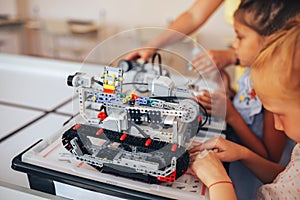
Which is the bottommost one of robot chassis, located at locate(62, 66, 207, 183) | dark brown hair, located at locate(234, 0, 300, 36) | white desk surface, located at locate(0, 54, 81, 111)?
white desk surface, located at locate(0, 54, 81, 111)

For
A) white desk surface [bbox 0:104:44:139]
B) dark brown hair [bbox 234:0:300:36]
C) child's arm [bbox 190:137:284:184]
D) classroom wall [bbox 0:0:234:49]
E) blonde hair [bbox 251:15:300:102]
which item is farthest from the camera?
classroom wall [bbox 0:0:234:49]

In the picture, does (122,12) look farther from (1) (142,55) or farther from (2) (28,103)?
(1) (142,55)

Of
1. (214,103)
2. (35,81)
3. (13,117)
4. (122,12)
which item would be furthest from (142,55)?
(122,12)

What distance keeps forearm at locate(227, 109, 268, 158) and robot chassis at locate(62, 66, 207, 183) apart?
0.78 ft

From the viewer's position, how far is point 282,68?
519 millimetres

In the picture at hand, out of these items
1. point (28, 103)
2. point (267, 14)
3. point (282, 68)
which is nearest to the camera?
point (282, 68)

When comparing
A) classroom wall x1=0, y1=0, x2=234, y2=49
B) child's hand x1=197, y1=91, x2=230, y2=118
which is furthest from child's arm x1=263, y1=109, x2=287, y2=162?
classroom wall x1=0, y1=0, x2=234, y2=49

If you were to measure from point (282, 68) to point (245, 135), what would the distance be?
0.34m

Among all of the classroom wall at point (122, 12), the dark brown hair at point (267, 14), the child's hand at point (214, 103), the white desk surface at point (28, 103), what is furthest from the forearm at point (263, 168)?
the classroom wall at point (122, 12)

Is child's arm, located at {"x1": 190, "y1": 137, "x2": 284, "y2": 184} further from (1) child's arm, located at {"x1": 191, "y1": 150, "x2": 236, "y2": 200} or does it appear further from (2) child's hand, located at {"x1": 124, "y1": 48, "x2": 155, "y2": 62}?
(2) child's hand, located at {"x1": 124, "y1": 48, "x2": 155, "y2": 62}

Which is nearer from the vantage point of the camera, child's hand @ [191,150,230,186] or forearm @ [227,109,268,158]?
child's hand @ [191,150,230,186]

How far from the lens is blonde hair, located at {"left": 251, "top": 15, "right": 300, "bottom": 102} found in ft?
1.66

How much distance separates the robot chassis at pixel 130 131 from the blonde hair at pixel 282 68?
0.46 feet

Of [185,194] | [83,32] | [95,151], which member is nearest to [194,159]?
[185,194]
